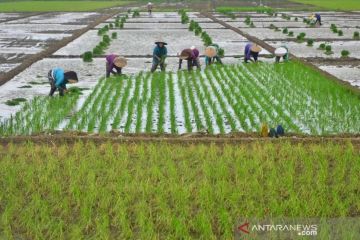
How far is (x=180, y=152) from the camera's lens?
639 centimetres

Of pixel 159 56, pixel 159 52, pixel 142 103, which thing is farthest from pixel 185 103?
pixel 159 56

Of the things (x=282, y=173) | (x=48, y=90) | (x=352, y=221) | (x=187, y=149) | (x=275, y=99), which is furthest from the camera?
(x=48, y=90)

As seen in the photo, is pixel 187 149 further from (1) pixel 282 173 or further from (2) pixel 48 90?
(2) pixel 48 90

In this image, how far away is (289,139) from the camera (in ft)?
22.2

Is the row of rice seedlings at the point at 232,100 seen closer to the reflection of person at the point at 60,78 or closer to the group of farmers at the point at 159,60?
the group of farmers at the point at 159,60

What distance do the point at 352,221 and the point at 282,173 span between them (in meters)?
1.29

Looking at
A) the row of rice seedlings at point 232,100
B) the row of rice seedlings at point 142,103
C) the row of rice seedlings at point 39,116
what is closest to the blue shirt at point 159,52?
the row of rice seedlings at point 142,103

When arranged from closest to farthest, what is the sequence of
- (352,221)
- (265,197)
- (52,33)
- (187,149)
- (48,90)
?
1. (352,221)
2. (265,197)
3. (187,149)
4. (48,90)
5. (52,33)

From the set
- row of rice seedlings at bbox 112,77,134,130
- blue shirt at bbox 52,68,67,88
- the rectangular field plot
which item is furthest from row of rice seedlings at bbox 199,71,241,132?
blue shirt at bbox 52,68,67,88

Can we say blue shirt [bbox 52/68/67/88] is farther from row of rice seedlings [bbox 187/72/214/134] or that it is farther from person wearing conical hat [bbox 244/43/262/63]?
person wearing conical hat [bbox 244/43/262/63]

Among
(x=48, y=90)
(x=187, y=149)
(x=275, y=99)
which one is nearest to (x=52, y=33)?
(x=48, y=90)

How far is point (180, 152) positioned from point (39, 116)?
2.60 metres

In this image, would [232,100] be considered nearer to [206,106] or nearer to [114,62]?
[206,106]

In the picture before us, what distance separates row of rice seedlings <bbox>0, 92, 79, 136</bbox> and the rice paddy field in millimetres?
28
